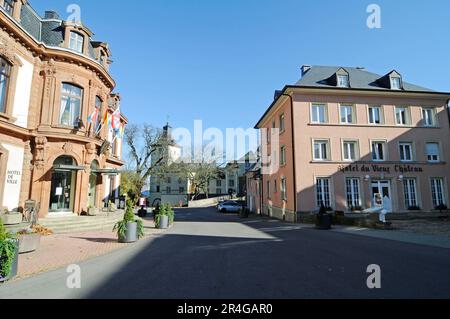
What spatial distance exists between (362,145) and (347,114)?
2846mm

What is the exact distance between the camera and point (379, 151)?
23.0 m

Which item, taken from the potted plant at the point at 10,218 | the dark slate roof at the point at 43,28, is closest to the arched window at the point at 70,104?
the dark slate roof at the point at 43,28

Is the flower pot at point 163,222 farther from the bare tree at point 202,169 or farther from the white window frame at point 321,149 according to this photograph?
the bare tree at point 202,169

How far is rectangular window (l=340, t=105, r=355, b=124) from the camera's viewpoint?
2297cm

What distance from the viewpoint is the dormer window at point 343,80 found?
23078mm

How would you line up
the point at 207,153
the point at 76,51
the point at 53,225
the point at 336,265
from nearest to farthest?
the point at 336,265 < the point at 53,225 < the point at 76,51 < the point at 207,153

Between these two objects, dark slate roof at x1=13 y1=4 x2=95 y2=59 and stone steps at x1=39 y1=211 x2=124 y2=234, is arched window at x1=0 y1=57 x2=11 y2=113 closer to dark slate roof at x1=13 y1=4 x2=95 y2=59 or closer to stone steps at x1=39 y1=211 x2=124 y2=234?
dark slate roof at x1=13 y1=4 x2=95 y2=59

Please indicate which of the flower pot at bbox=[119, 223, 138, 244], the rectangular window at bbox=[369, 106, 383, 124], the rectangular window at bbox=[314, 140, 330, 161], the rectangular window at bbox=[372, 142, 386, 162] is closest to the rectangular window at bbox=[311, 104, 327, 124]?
the rectangular window at bbox=[314, 140, 330, 161]

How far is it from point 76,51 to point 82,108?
11.7ft

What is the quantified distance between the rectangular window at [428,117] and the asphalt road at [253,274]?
62.1 ft

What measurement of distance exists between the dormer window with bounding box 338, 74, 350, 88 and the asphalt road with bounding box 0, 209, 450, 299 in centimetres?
1649
